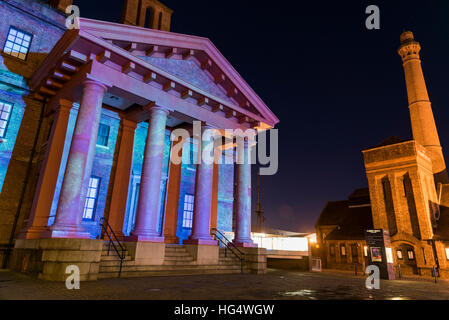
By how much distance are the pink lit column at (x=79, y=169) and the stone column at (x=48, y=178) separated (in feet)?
7.42

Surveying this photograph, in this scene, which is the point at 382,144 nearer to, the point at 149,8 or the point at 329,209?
the point at 329,209

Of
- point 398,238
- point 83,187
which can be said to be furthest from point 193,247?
point 398,238

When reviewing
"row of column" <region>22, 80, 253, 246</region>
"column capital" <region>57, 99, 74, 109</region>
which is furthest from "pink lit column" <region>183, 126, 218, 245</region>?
"column capital" <region>57, 99, 74, 109</region>

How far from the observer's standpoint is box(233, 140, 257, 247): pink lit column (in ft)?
50.4

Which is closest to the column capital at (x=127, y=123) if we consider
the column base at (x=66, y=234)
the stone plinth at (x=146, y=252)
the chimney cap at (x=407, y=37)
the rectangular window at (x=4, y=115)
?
the rectangular window at (x=4, y=115)

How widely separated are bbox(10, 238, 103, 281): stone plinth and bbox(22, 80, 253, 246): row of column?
0.61 metres

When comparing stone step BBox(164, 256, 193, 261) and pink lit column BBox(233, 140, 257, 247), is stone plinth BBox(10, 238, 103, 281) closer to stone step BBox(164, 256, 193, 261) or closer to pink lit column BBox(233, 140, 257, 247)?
stone step BBox(164, 256, 193, 261)

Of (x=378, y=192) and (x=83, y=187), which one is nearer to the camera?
(x=83, y=187)

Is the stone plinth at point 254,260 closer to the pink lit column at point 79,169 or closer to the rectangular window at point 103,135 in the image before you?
the pink lit column at point 79,169

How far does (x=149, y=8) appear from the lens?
2189cm

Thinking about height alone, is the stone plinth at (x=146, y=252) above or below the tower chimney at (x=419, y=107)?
below

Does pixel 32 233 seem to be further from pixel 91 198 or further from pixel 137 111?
pixel 137 111

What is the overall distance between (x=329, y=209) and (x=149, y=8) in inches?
1557

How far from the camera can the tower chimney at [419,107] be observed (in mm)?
37875
